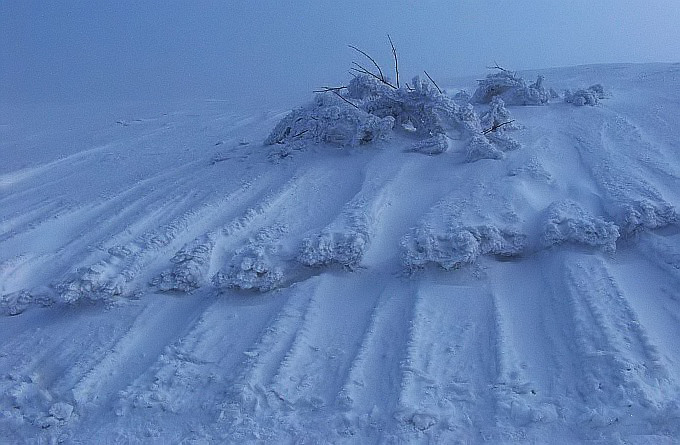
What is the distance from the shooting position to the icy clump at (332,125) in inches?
→ 143

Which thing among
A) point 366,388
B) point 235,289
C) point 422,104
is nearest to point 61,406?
point 235,289

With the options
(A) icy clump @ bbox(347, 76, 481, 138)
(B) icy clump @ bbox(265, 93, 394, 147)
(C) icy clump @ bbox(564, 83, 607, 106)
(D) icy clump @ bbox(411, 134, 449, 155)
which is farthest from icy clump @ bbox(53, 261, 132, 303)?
(C) icy clump @ bbox(564, 83, 607, 106)

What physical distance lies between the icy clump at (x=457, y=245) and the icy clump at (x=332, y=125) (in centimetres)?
135

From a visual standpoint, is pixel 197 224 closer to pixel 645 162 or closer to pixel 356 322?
pixel 356 322

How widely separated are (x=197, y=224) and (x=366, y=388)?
5.21 ft

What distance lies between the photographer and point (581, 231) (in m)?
2.37

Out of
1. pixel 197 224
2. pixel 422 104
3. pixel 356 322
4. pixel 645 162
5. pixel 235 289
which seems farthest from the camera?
pixel 422 104

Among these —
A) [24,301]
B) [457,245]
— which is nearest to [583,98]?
[457,245]

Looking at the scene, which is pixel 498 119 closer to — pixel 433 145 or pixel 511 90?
pixel 433 145

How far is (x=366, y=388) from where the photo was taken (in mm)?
1800

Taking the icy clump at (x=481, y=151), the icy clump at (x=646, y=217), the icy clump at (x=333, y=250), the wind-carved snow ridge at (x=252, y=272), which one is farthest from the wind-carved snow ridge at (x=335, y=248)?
the icy clump at (x=646, y=217)

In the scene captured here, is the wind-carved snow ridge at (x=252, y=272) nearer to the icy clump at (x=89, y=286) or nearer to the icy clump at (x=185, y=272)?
the icy clump at (x=185, y=272)

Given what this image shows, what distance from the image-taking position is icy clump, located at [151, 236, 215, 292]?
2.42 m

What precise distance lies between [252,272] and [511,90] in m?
3.41
